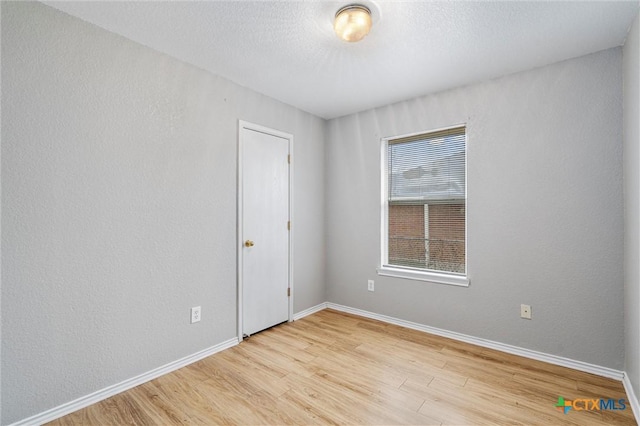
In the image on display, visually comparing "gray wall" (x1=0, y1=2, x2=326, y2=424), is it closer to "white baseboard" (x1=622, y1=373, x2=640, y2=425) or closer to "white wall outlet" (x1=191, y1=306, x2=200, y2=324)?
"white wall outlet" (x1=191, y1=306, x2=200, y2=324)

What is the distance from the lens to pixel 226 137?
2826 mm

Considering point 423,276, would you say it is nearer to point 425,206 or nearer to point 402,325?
point 402,325

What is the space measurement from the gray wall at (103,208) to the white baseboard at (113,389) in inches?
1.5

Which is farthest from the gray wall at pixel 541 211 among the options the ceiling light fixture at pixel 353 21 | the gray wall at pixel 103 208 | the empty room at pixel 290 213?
the gray wall at pixel 103 208

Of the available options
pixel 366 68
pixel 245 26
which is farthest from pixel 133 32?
pixel 366 68

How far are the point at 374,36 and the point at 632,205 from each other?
2.05 m

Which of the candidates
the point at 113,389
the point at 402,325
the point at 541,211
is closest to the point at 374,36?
the point at 541,211

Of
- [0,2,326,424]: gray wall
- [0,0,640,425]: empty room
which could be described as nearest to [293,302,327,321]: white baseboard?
[0,0,640,425]: empty room

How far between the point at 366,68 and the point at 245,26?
1.08m

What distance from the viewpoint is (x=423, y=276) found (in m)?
3.17

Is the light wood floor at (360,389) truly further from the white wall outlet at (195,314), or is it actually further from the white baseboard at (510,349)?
the white wall outlet at (195,314)

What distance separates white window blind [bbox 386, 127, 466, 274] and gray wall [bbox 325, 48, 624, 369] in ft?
0.47

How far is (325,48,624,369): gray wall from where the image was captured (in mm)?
2264

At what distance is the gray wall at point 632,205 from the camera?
184 centimetres
